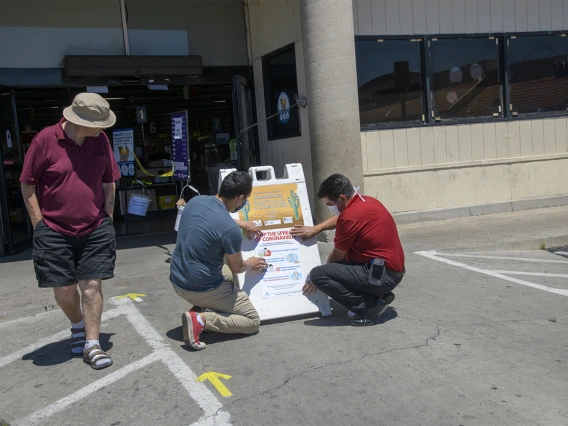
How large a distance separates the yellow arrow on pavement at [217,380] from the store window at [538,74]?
8.57 m

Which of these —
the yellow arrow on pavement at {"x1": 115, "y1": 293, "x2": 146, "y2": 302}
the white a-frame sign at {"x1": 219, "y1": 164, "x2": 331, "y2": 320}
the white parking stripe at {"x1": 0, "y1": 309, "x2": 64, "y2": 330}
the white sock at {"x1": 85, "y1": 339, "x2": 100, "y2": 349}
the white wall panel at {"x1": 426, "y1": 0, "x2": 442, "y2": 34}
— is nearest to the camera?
the white sock at {"x1": 85, "y1": 339, "x2": 100, "y2": 349}

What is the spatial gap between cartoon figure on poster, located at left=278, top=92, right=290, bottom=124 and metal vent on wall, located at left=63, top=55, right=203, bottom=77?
1502 millimetres

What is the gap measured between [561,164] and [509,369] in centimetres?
794

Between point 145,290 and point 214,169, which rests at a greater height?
point 214,169

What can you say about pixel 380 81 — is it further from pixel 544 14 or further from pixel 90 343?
pixel 90 343

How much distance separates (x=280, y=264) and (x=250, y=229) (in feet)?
1.50

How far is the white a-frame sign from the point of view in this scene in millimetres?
5391

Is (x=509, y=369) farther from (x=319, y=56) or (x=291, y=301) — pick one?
(x=319, y=56)

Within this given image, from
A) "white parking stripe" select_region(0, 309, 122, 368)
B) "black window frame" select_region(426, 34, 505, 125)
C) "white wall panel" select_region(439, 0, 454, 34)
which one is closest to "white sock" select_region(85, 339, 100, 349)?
"white parking stripe" select_region(0, 309, 122, 368)

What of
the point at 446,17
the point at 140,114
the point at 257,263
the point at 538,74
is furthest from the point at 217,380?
the point at 538,74

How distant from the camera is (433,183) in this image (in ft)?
33.5

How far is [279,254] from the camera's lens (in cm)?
548

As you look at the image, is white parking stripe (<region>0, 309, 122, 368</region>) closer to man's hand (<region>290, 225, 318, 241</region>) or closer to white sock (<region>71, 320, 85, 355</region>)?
white sock (<region>71, 320, 85, 355</region>)

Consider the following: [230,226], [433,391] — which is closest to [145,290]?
[230,226]
